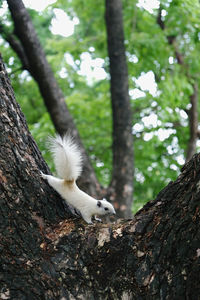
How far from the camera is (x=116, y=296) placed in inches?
100

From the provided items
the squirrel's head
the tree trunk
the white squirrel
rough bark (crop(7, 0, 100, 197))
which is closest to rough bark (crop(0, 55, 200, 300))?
the white squirrel

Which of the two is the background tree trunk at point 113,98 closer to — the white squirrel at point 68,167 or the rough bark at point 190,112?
the rough bark at point 190,112

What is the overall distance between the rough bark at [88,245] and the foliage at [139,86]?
→ 3.89 metres

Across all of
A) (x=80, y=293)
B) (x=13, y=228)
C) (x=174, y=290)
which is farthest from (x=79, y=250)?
(x=174, y=290)

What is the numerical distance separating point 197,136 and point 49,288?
21.4 ft

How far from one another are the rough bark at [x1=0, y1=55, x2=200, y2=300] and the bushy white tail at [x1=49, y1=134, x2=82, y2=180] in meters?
0.60

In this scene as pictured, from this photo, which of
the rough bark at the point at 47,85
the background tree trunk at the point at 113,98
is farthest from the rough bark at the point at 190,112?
the rough bark at the point at 47,85

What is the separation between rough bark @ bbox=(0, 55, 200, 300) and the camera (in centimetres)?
244

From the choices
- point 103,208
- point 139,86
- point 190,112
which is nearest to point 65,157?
point 103,208

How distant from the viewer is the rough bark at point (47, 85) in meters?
6.15

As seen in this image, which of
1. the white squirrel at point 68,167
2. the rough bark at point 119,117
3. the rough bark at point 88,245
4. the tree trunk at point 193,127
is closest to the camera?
the rough bark at point 88,245

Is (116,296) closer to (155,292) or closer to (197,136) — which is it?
(155,292)

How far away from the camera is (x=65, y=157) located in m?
3.48

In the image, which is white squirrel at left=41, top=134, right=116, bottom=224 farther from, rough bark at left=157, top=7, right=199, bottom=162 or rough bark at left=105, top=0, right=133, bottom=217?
rough bark at left=157, top=7, right=199, bottom=162
